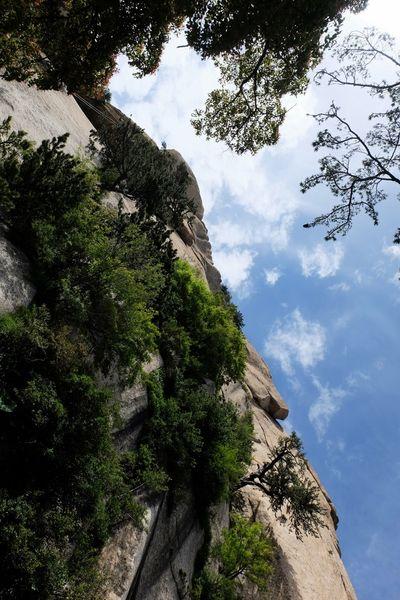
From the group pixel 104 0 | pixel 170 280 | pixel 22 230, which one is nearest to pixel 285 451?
pixel 170 280

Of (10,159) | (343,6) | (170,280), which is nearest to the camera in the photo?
(343,6)

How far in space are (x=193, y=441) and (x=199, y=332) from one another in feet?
17.0

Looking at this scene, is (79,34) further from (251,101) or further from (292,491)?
(292,491)

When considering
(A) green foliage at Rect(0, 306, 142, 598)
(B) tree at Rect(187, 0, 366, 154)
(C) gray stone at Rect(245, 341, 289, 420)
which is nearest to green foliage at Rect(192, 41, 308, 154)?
(B) tree at Rect(187, 0, 366, 154)

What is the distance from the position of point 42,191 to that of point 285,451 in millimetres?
14882

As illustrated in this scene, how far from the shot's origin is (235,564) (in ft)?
48.5

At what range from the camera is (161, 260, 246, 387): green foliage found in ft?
53.0

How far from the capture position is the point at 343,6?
9203 mm

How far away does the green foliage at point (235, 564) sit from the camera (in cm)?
1386

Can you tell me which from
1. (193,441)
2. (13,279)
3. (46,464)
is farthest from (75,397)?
(193,441)

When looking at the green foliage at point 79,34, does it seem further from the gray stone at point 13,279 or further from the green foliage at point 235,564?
the green foliage at point 235,564

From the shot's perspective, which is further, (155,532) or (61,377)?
(155,532)

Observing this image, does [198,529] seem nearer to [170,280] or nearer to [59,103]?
[170,280]

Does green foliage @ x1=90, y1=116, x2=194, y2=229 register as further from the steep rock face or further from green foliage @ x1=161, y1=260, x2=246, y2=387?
green foliage @ x1=161, y1=260, x2=246, y2=387
